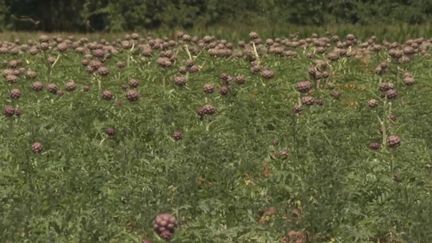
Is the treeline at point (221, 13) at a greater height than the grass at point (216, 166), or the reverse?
the grass at point (216, 166)

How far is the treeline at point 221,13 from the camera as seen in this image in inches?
661

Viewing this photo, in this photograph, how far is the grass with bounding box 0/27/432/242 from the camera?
4.82m

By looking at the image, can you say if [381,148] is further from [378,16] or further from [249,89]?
[378,16]

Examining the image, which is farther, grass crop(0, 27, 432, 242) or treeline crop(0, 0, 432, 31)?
treeline crop(0, 0, 432, 31)

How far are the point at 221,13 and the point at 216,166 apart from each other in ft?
42.2

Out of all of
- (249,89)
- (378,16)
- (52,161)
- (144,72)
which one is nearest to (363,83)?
(249,89)

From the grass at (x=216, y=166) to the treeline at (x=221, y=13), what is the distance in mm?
8403

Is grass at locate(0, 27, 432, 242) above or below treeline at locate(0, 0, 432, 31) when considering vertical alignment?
above

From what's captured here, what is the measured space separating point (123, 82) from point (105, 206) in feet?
11.3

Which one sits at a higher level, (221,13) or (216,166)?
(216,166)

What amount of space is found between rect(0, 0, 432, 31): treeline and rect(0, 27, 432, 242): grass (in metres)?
8.40

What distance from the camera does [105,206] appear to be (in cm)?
518

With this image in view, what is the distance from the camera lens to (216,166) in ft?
18.5

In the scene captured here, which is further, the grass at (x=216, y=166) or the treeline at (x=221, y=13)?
the treeline at (x=221, y=13)
